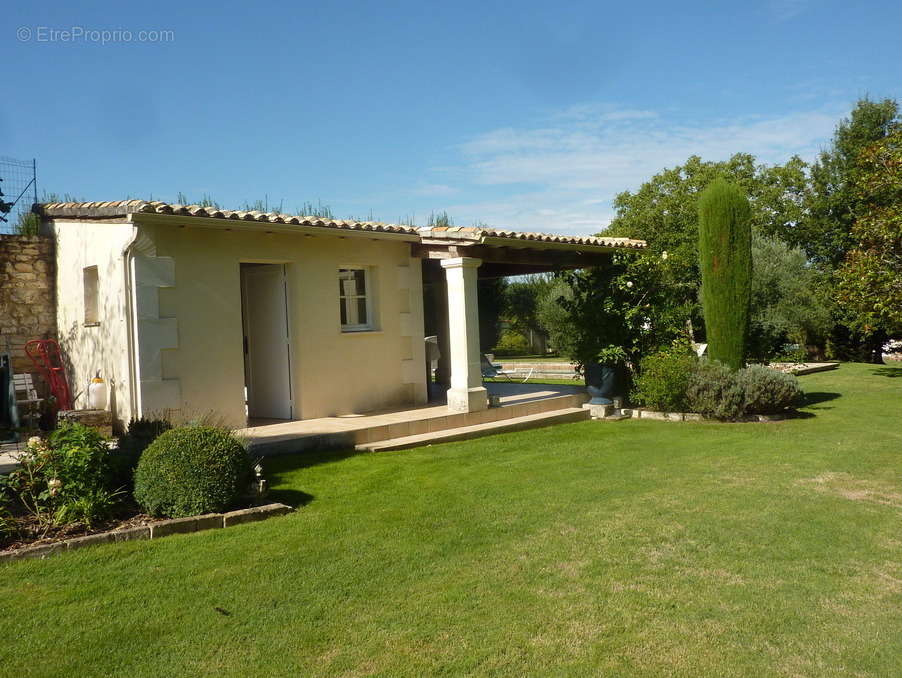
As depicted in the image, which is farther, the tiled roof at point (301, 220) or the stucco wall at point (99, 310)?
the stucco wall at point (99, 310)

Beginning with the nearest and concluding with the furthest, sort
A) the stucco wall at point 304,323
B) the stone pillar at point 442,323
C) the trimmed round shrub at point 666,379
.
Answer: the stucco wall at point 304,323, the trimmed round shrub at point 666,379, the stone pillar at point 442,323

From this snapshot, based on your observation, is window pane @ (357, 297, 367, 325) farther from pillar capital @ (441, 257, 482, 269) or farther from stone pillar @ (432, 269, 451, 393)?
stone pillar @ (432, 269, 451, 393)

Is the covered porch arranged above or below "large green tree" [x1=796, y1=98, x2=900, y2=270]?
below

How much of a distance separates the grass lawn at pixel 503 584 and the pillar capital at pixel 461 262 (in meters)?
3.89

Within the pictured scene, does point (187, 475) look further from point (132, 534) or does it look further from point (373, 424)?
point (373, 424)

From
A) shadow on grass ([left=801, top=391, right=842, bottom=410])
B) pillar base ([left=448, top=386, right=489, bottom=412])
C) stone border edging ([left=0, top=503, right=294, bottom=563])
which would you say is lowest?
shadow on grass ([left=801, top=391, right=842, bottom=410])

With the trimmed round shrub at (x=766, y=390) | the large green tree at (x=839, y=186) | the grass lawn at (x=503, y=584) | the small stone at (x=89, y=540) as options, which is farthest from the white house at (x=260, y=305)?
the large green tree at (x=839, y=186)

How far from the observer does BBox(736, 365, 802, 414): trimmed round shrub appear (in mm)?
11164

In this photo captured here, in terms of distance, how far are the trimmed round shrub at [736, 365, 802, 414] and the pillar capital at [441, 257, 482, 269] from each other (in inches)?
179

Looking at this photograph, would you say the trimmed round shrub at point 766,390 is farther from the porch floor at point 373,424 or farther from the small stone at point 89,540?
the small stone at point 89,540

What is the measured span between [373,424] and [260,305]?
261 cm

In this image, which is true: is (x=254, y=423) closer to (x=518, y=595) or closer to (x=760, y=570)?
(x=518, y=595)

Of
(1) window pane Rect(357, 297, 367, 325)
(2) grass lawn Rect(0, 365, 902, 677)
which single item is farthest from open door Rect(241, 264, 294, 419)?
(2) grass lawn Rect(0, 365, 902, 677)

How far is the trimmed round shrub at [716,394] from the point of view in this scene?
11.1 metres
